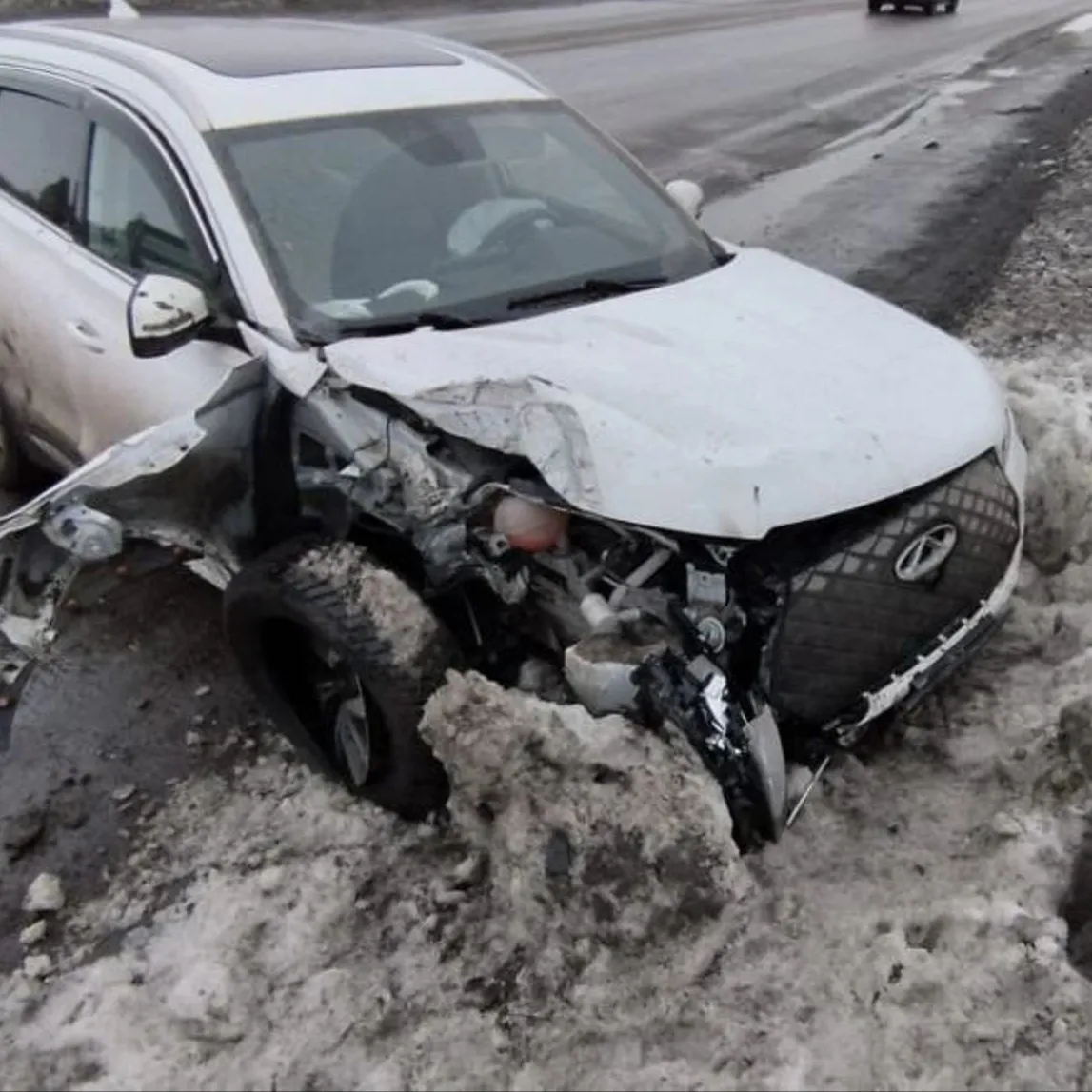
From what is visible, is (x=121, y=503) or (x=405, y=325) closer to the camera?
(x=121, y=503)

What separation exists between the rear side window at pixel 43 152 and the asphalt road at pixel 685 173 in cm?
133

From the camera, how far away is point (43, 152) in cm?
487

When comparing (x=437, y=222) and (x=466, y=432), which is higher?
(x=437, y=222)

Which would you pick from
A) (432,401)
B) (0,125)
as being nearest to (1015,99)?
(0,125)

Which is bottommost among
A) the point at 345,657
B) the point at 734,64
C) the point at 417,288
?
the point at 734,64

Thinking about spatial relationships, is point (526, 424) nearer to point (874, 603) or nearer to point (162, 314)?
point (874, 603)

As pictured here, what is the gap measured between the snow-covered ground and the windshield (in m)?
1.27

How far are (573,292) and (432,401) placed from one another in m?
0.83

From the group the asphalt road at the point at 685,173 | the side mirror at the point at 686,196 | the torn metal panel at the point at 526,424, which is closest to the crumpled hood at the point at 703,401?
the torn metal panel at the point at 526,424

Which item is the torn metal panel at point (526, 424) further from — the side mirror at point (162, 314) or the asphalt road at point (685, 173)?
the asphalt road at point (685, 173)

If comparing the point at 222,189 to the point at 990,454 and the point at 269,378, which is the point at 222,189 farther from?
the point at 990,454

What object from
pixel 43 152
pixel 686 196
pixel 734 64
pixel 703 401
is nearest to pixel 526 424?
pixel 703 401

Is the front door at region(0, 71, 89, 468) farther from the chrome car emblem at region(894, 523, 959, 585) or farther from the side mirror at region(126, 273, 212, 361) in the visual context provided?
the chrome car emblem at region(894, 523, 959, 585)

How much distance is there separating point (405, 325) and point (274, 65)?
1244mm
